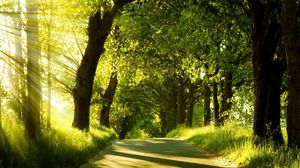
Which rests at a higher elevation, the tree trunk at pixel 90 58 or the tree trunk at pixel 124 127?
the tree trunk at pixel 90 58

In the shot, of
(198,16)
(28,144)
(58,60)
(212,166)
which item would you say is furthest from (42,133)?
(58,60)

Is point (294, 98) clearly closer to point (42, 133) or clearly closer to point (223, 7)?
point (42, 133)

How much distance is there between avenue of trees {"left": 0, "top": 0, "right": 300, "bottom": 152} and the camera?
12.5m

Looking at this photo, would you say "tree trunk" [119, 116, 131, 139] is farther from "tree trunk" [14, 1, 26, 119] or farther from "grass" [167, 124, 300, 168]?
"tree trunk" [14, 1, 26, 119]

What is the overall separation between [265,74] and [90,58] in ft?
27.0

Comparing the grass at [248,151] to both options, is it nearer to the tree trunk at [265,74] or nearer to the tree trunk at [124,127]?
the tree trunk at [265,74]

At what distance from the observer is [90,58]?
70.2ft

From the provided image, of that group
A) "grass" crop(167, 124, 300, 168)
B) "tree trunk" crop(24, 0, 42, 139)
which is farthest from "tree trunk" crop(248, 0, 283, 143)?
"tree trunk" crop(24, 0, 42, 139)

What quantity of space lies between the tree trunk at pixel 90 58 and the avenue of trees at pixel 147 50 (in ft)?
0.15

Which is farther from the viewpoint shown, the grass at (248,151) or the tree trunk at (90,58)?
the tree trunk at (90,58)

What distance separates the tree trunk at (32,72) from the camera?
40.3 ft

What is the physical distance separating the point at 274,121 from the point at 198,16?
5.43 meters

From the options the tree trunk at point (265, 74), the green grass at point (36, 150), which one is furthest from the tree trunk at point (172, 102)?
the green grass at point (36, 150)

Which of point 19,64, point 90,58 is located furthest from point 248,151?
point 90,58
